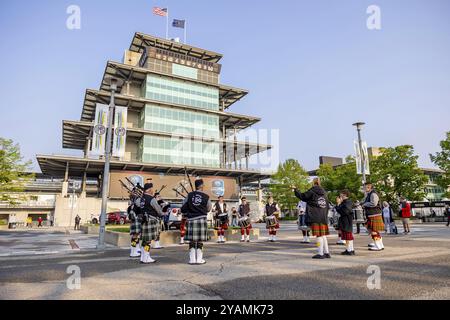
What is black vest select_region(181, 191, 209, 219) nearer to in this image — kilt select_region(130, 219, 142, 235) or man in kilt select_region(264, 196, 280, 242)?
kilt select_region(130, 219, 142, 235)

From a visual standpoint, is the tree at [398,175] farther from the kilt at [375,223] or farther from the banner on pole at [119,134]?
the banner on pole at [119,134]

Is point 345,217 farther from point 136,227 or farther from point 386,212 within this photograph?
point 386,212

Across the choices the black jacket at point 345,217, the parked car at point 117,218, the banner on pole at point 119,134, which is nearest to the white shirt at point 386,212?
the black jacket at point 345,217

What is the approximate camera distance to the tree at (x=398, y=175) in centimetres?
4278

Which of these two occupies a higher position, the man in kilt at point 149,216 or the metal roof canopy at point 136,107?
the metal roof canopy at point 136,107

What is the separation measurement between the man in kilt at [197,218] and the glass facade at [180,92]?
49728mm

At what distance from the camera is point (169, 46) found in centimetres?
6059

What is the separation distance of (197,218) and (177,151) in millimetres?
47714

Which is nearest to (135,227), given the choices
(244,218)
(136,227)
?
(136,227)
